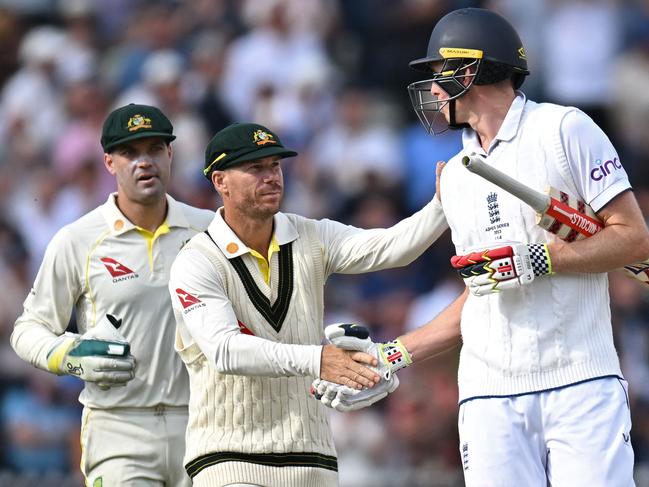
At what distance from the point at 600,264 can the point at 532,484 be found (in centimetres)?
84

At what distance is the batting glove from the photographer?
16.5 feet

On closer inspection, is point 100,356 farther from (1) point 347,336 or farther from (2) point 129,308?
(1) point 347,336

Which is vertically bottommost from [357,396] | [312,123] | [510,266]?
[357,396]

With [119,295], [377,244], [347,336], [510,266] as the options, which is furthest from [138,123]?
[510,266]

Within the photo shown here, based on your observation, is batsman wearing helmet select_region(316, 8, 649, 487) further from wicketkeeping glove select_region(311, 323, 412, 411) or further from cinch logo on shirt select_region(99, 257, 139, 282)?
cinch logo on shirt select_region(99, 257, 139, 282)

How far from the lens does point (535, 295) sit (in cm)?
516

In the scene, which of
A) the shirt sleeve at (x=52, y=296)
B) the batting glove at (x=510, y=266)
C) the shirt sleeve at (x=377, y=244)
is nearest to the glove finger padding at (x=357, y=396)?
the shirt sleeve at (x=377, y=244)

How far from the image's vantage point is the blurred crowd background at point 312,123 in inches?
397

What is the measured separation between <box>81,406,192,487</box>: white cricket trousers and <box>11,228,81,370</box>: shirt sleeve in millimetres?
459

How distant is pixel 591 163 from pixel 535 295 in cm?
52

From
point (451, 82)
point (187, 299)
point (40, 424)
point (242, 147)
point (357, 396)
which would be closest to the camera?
point (451, 82)

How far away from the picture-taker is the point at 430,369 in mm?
10023

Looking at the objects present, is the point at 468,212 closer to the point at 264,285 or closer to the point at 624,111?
the point at 264,285

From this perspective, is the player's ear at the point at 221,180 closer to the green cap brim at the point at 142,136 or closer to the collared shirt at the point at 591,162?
the green cap brim at the point at 142,136
